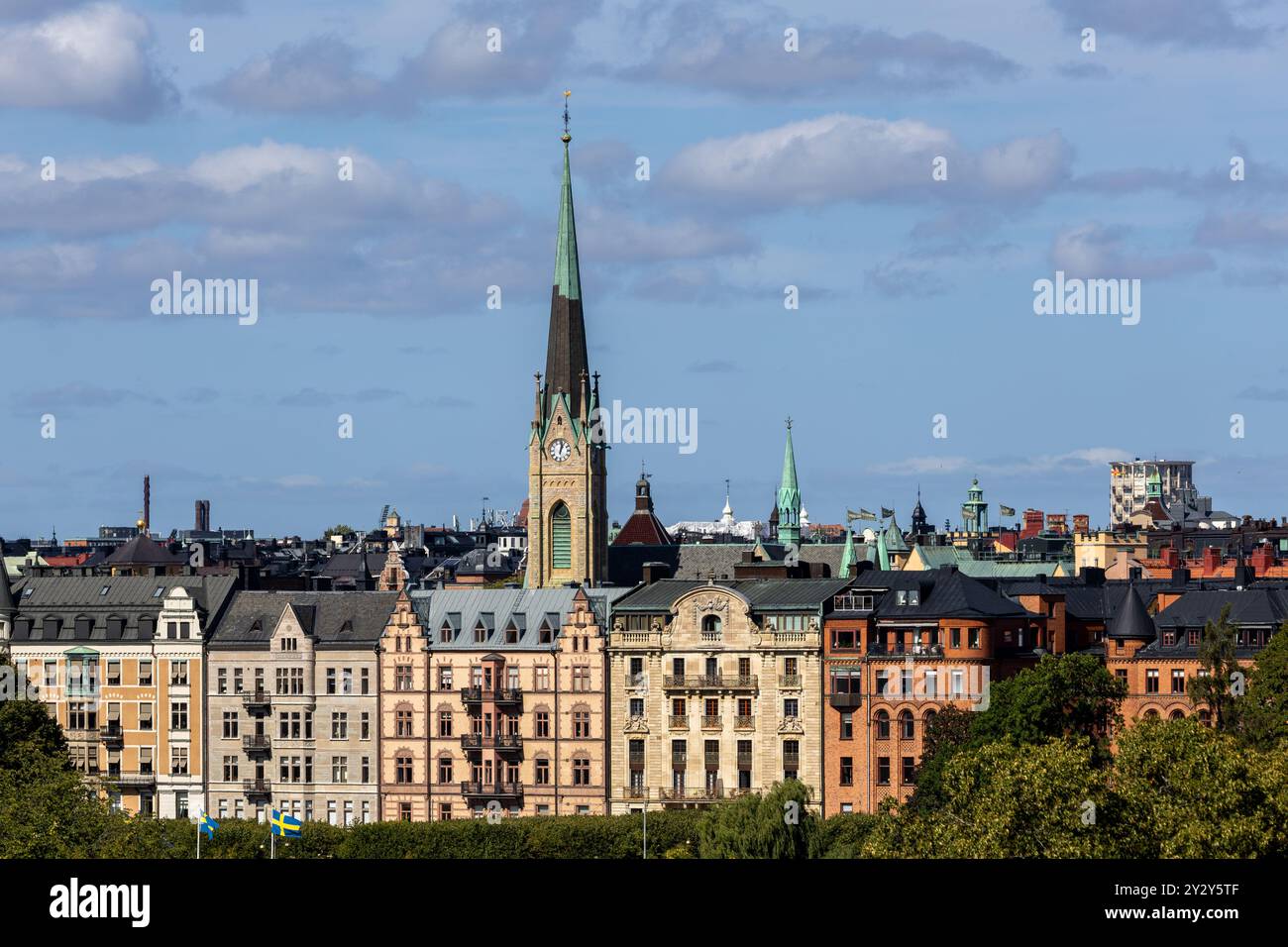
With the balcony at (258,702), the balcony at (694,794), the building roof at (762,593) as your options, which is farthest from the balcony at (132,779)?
the balcony at (694,794)

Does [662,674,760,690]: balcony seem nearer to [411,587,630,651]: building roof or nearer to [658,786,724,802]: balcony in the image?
[658,786,724,802]: balcony

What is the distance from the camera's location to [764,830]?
112062mm

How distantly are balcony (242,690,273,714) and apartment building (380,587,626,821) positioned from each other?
6256mm

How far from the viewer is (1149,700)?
447ft

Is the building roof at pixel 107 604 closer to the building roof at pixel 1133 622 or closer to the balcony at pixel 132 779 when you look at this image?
the balcony at pixel 132 779

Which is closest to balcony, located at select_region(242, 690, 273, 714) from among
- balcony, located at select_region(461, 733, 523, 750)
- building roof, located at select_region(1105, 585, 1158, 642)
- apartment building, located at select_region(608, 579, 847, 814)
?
balcony, located at select_region(461, 733, 523, 750)

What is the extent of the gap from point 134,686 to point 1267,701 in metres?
59.8

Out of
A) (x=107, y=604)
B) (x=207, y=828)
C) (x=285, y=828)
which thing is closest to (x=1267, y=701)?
(x=285, y=828)

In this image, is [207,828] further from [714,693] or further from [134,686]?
[134,686]
